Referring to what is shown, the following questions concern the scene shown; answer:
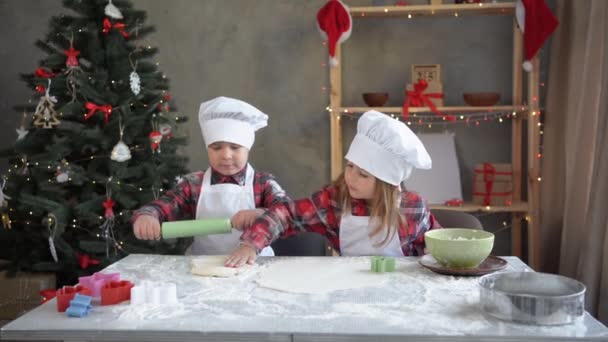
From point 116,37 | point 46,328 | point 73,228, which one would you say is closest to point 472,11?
point 116,37

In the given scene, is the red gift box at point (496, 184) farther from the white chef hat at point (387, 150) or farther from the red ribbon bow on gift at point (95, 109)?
the red ribbon bow on gift at point (95, 109)

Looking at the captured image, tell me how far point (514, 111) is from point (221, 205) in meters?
1.94

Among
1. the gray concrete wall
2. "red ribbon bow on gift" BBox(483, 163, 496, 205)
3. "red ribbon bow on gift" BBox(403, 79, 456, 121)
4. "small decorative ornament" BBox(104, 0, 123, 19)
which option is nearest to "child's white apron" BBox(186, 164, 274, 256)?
"small decorative ornament" BBox(104, 0, 123, 19)

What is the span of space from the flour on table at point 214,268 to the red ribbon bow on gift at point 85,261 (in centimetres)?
138

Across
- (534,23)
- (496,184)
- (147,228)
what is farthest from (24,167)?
(534,23)

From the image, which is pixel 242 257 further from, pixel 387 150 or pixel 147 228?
pixel 387 150

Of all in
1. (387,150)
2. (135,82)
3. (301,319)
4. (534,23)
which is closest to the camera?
(301,319)

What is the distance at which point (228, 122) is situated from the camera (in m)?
2.48

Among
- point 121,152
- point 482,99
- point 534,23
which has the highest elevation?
point 534,23

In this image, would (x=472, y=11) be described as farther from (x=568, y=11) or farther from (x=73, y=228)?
(x=73, y=228)

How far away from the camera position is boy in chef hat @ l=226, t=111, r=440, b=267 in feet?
6.59

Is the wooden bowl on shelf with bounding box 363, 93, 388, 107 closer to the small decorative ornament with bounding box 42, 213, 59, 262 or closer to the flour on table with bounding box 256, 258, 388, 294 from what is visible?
the small decorative ornament with bounding box 42, 213, 59, 262

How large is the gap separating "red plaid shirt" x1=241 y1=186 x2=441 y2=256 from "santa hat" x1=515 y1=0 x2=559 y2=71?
1.70 meters

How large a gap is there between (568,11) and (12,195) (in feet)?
9.86
